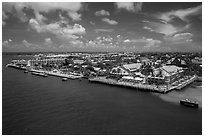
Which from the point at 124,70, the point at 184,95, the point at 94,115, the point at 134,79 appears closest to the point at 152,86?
the point at 134,79

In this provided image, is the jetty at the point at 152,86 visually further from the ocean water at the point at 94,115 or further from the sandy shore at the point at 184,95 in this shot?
the ocean water at the point at 94,115

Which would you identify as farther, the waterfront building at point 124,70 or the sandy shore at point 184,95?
the waterfront building at point 124,70

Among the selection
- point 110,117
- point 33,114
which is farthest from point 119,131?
point 33,114

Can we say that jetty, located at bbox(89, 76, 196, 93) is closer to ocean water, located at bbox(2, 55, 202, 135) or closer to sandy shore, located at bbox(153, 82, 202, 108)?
sandy shore, located at bbox(153, 82, 202, 108)

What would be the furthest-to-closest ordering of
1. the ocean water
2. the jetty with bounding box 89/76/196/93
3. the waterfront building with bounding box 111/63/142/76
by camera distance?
the waterfront building with bounding box 111/63/142/76 → the jetty with bounding box 89/76/196/93 → the ocean water

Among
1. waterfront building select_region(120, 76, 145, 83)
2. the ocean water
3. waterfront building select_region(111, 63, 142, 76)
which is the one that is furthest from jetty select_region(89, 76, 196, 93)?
waterfront building select_region(111, 63, 142, 76)

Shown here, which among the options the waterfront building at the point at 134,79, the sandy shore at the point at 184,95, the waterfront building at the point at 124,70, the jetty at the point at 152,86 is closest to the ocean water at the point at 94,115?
the sandy shore at the point at 184,95

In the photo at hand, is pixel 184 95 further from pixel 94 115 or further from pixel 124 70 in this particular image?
pixel 124 70

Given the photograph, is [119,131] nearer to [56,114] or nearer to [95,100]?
[56,114]
